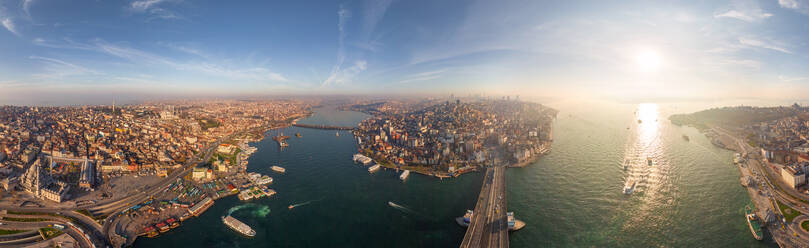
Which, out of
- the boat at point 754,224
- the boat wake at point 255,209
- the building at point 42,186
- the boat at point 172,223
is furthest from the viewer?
the building at point 42,186

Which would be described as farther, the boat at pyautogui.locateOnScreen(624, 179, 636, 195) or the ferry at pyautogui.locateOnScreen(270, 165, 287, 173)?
the ferry at pyautogui.locateOnScreen(270, 165, 287, 173)

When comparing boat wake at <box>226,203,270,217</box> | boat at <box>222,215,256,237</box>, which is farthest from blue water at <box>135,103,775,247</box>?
boat at <box>222,215,256,237</box>

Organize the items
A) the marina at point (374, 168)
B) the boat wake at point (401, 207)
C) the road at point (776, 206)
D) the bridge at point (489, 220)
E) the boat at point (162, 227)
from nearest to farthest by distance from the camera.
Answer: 1. the road at point (776, 206)
2. the bridge at point (489, 220)
3. the boat at point (162, 227)
4. the boat wake at point (401, 207)
5. the marina at point (374, 168)

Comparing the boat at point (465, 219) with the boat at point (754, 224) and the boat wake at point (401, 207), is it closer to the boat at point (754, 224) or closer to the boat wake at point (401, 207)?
the boat wake at point (401, 207)

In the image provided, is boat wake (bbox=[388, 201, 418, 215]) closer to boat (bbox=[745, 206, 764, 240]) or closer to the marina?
the marina

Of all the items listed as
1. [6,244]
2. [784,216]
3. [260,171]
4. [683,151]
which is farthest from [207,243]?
[683,151]

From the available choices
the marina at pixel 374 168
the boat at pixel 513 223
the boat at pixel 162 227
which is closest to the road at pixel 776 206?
the boat at pixel 513 223
